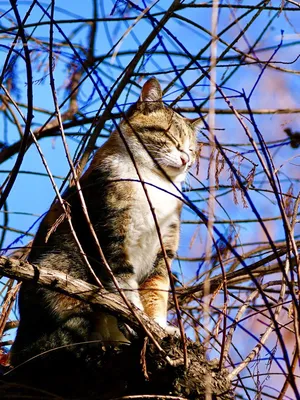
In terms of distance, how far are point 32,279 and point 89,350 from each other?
0.52m

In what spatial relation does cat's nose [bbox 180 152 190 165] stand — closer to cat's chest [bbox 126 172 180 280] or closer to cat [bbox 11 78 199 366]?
cat [bbox 11 78 199 366]

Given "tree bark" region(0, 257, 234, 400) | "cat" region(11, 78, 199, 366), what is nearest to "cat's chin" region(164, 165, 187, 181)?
"cat" region(11, 78, 199, 366)

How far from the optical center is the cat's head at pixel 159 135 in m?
3.46

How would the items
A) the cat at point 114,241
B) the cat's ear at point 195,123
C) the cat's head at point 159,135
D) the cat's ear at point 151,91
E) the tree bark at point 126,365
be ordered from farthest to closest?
the cat's ear at point 195,123
the cat's head at point 159,135
the cat's ear at point 151,91
the cat at point 114,241
the tree bark at point 126,365

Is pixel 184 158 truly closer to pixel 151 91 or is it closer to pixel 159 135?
pixel 159 135

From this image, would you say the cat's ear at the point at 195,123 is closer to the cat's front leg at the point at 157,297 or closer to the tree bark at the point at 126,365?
the cat's front leg at the point at 157,297

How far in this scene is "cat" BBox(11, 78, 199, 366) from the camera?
2764mm

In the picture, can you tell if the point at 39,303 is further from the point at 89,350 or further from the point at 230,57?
the point at 230,57

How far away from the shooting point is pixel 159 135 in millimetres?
3617

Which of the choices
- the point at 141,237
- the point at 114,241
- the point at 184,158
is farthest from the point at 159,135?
the point at 114,241

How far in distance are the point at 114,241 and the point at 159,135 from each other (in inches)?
35.0

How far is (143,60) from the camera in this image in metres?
2.40

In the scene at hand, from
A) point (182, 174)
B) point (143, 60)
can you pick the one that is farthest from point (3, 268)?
point (182, 174)

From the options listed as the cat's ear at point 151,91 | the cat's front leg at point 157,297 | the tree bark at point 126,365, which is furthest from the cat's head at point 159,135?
the tree bark at point 126,365
